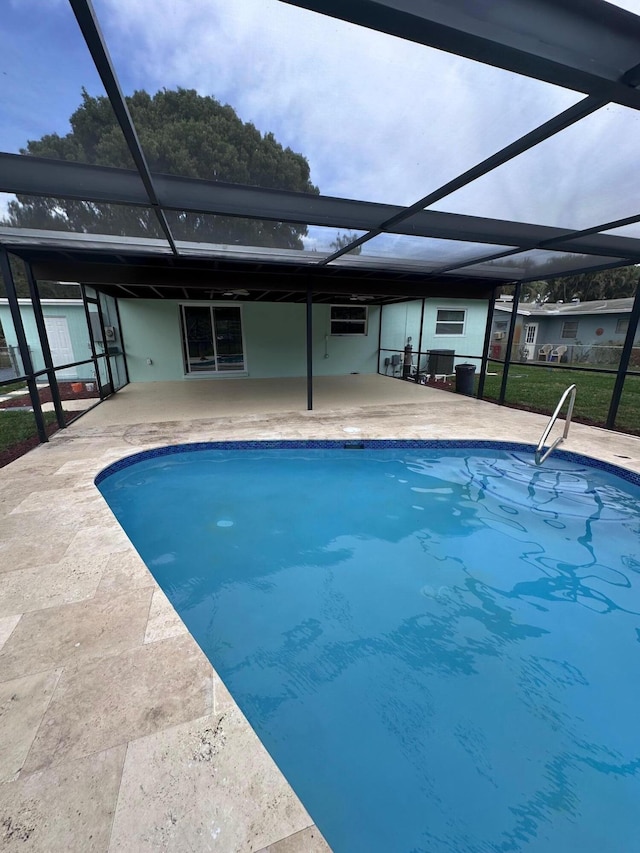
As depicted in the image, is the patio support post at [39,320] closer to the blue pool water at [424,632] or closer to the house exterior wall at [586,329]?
the blue pool water at [424,632]

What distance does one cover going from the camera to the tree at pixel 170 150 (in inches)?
78.1

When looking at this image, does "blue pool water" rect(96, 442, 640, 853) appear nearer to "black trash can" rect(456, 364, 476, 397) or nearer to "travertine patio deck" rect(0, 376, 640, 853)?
"travertine patio deck" rect(0, 376, 640, 853)

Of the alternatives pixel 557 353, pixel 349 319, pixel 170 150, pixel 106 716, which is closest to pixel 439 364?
pixel 349 319

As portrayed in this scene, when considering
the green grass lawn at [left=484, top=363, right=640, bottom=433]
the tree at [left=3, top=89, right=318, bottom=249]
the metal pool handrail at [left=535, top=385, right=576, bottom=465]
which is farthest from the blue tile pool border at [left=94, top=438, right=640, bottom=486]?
the tree at [left=3, top=89, right=318, bottom=249]

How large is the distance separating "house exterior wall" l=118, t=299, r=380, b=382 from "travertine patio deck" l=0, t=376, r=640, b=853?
6954 mm

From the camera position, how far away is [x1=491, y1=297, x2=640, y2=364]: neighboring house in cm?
1534

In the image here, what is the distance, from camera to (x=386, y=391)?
8.83 metres

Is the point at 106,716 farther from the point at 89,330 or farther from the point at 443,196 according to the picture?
the point at 89,330

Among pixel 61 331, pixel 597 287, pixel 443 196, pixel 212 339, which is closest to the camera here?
pixel 443 196

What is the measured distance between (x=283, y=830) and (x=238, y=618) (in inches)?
60.7

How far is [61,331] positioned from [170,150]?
9720mm

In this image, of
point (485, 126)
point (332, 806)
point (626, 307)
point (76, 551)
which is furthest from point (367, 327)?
point (626, 307)

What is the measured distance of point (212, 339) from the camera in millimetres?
10016

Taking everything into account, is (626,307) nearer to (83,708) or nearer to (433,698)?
(433,698)
